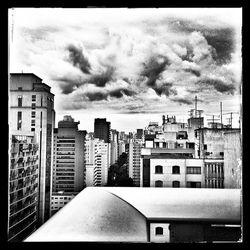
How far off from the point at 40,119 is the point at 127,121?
0.67m

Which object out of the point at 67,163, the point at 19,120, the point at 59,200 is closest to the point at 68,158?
the point at 67,163

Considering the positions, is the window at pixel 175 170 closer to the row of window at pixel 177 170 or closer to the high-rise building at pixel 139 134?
the row of window at pixel 177 170

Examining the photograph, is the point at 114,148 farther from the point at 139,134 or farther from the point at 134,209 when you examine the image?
the point at 134,209

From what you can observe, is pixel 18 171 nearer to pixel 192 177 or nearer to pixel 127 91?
pixel 127 91

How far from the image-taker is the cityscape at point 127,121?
224cm

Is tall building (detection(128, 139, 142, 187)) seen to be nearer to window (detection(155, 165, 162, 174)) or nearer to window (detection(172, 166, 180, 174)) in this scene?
window (detection(155, 165, 162, 174))

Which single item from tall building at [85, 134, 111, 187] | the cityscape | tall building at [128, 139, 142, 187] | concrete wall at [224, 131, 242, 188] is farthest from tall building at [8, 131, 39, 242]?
concrete wall at [224, 131, 242, 188]

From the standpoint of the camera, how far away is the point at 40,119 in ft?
7.71

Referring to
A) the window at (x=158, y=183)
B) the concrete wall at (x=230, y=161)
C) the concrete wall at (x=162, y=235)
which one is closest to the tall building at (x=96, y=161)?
the window at (x=158, y=183)

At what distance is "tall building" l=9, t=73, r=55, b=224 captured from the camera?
222 cm

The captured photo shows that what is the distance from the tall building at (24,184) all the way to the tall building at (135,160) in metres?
0.73

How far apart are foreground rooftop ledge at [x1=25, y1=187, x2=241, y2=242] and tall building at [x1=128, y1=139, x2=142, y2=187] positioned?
9 centimetres

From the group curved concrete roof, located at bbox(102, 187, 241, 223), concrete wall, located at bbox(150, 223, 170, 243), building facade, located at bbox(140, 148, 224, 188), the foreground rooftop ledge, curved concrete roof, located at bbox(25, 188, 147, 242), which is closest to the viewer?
→ concrete wall, located at bbox(150, 223, 170, 243)

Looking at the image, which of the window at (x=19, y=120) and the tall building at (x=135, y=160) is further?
the tall building at (x=135, y=160)
